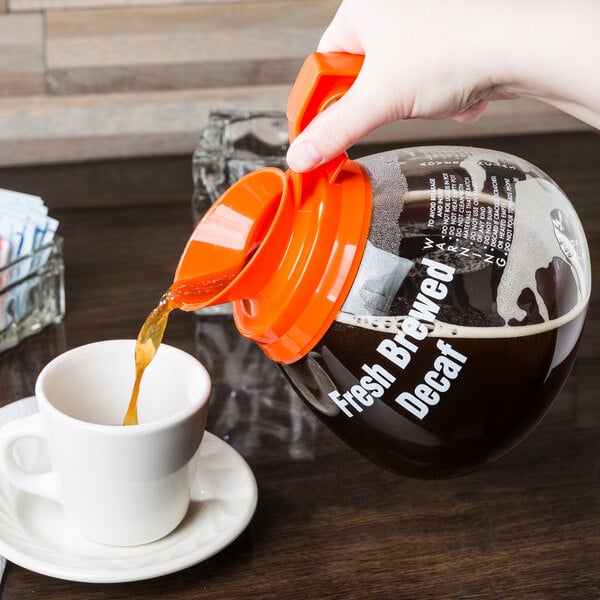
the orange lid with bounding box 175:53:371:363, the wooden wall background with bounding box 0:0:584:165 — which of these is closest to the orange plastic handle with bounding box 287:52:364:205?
the orange lid with bounding box 175:53:371:363

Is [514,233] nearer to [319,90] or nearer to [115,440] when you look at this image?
[319,90]

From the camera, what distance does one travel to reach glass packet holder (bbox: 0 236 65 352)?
2.73 feet

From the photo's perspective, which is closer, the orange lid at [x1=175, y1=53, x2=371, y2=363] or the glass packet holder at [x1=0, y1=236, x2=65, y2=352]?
the orange lid at [x1=175, y1=53, x2=371, y2=363]

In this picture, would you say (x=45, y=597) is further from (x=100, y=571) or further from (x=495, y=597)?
(x=495, y=597)

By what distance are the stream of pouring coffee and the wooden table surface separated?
0.12 metres

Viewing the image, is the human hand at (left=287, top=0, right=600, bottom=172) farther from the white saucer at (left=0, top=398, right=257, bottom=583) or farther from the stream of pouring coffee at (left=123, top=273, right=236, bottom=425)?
the white saucer at (left=0, top=398, right=257, bottom=583)

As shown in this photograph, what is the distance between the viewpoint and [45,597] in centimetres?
58

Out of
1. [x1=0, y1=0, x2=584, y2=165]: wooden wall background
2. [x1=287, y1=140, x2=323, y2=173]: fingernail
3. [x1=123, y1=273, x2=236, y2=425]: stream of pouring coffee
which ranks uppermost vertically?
[x1=287, y1=140, x2=323, y2=173]: fingernail

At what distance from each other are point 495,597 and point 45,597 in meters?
0.27

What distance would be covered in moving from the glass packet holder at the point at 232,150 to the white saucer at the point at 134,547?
1.22 ft

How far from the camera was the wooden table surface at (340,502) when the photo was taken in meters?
0.60

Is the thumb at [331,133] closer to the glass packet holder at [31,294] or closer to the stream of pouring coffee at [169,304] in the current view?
the stream of pouring coffee at [169,304]

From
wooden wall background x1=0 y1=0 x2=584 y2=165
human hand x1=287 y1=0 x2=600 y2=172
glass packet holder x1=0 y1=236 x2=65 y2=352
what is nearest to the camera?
Result: human hand x1=287 y1=0 x2=600 y2=172

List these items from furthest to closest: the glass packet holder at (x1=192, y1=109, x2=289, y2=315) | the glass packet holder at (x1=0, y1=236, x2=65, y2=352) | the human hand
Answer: the glass packet holder at (x1=192, y1=109, x2=289, y2=315) → the glass packet holder at (x1=0, y1=236, x2=65, y2=352) → the human hand
